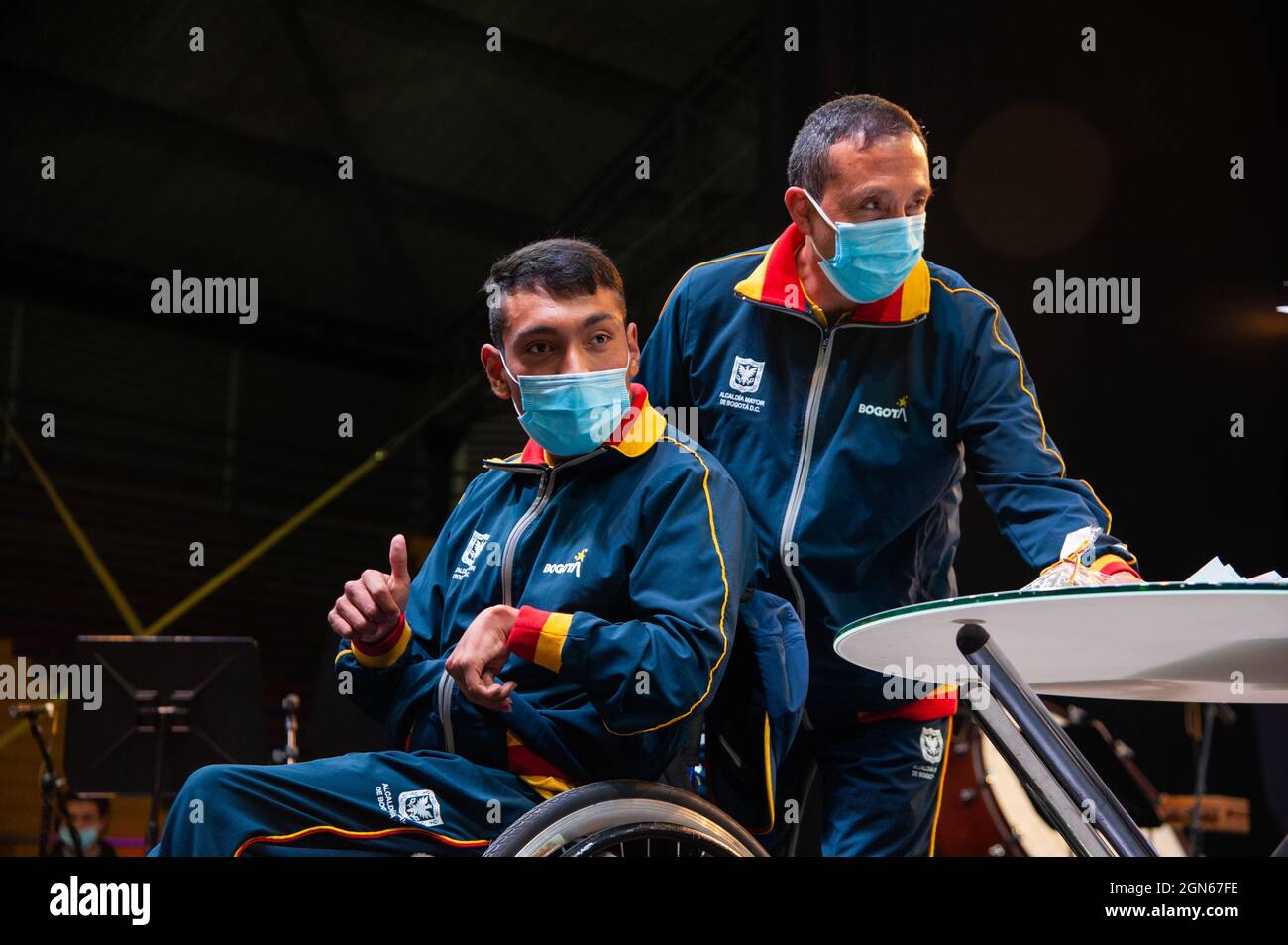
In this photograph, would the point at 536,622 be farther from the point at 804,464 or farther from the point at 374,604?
the point at 804,464

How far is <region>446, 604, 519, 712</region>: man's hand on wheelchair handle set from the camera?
4.65 ft

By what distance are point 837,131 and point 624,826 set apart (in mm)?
1067

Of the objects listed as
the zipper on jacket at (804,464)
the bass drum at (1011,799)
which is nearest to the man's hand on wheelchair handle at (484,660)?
the zipper on jacket at (804,464)

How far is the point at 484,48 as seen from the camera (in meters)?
8.29

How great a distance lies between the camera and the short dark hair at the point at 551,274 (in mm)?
1713

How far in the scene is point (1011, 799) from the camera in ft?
14.3

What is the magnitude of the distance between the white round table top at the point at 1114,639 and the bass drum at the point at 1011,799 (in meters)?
2.41

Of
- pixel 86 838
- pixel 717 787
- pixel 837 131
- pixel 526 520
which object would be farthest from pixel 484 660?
pixel 86 838

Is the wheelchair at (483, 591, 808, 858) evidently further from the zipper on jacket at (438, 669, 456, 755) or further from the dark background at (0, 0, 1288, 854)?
the dark background at (0, 0, 1288, 854)

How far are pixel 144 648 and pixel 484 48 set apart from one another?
5.42m

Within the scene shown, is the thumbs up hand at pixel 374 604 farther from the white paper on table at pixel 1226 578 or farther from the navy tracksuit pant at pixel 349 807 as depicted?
the white paper on table at pixel 1226 578
